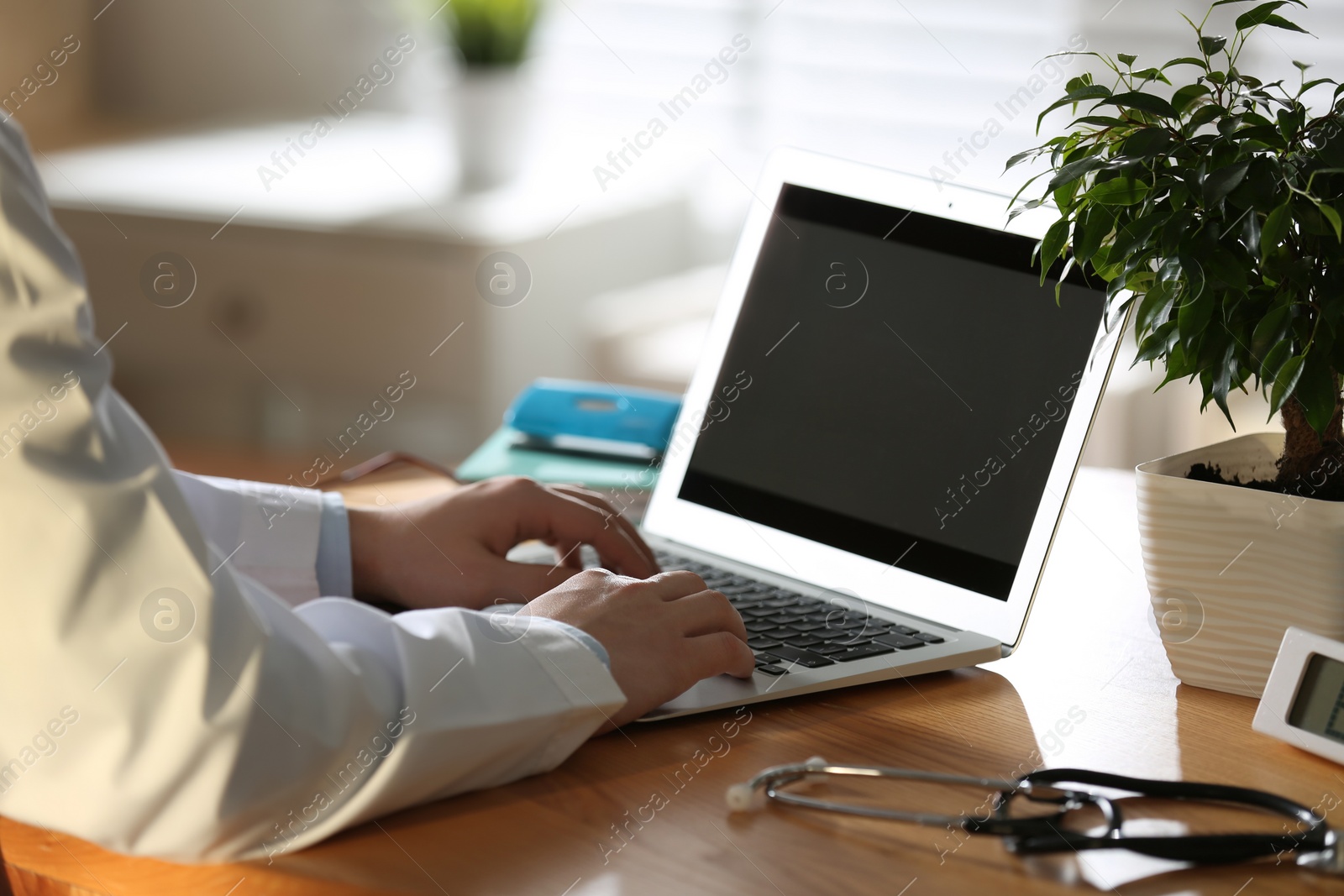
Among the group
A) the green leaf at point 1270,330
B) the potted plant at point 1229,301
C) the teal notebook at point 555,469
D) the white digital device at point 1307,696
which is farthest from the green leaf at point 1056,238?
the teal notebook at point 555,469

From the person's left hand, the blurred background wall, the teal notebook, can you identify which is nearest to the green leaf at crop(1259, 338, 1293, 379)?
the person's left hand

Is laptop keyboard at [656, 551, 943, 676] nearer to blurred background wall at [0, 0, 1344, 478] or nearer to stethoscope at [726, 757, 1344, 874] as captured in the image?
stethoscope at [726, 757, 1344, 874]

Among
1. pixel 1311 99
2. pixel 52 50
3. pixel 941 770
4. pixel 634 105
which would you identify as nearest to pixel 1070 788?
pixel 941 770

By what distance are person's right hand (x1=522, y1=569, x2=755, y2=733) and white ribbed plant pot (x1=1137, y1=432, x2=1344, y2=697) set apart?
260 mm

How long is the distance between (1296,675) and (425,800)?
0.46 metres

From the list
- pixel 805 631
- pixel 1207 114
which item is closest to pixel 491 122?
pixel 805 631

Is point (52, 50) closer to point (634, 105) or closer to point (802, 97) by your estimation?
point (634, 105)

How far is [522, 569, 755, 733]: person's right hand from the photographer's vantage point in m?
0.68

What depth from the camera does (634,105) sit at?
9.15 ft

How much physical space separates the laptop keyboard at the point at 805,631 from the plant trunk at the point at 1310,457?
0.23 metres

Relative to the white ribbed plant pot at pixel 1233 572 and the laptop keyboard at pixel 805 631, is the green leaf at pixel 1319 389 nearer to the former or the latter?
the white ribbed plant pot at pixel 1233 572

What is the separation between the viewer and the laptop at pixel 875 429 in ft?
2.64

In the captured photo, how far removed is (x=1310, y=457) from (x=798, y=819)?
1.28ft

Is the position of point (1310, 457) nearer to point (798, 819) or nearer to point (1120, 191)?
point (1120, 191)
